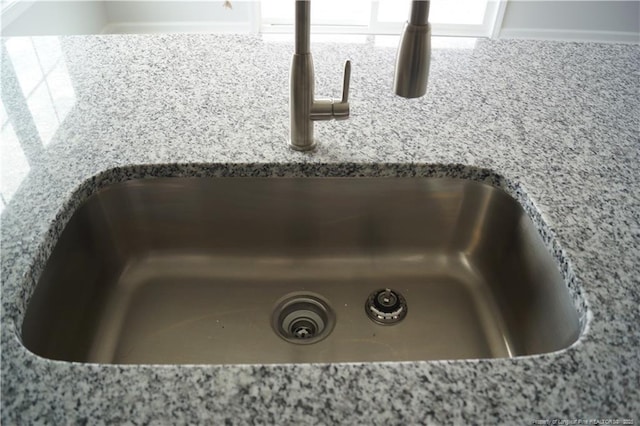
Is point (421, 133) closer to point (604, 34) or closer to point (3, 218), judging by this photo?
point (3, 218)

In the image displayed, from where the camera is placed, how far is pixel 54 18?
2.53 metres

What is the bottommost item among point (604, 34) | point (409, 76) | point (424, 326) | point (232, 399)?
point (604, 34)

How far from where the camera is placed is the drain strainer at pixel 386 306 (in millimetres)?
784

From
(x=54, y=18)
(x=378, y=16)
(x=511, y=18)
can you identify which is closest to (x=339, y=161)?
(x=54, y=18)

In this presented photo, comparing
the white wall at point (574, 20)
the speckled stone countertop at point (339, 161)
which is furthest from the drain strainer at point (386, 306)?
the white wall at point (574, 20)

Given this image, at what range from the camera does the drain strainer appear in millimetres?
784

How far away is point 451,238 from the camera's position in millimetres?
852

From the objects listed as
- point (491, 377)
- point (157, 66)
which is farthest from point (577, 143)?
point (157, 66)

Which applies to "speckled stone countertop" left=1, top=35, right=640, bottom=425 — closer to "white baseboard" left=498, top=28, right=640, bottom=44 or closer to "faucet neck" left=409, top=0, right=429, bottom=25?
"faucet neck" left=409, top=0, right=429, bottom=25

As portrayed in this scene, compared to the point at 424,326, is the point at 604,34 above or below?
below

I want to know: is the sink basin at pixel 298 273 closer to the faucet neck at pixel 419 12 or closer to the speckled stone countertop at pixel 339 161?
the speckled stone countertop at pixel 339 161

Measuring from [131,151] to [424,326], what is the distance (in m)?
0.53

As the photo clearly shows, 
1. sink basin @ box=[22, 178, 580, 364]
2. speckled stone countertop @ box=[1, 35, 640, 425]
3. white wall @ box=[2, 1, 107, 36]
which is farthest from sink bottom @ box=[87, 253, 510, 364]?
white wall @ box=[2, 1, 107, 36]

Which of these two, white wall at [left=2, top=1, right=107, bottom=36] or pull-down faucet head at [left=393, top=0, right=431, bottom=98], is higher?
pull-down faucet head at [left=393, top=0, right=431, bottom=98]
